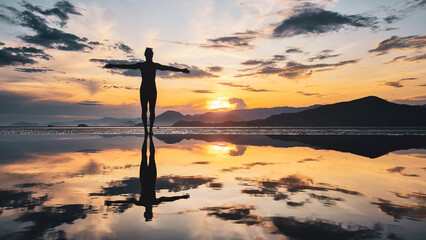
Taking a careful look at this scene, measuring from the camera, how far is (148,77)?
13.5 meters

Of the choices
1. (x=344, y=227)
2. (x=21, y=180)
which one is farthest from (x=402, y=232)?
(x=21, y=180)

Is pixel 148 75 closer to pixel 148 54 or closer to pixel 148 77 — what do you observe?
pixel 148 77

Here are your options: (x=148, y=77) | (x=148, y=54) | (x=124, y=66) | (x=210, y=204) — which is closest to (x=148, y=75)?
(x=148, y=77)

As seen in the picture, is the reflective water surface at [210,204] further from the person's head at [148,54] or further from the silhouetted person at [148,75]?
the person's head at [148,54]

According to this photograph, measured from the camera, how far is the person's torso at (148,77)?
13302 millimetres

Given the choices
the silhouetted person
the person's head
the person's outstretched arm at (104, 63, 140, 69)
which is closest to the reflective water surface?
the silhouetted person

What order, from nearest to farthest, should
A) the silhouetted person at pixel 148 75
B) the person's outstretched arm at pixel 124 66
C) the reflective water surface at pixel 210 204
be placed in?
the reflective water surface at pixel 210 204 < the person's outstretched arm at pixel 124 66 < the silhouetted person at pixel 148 75

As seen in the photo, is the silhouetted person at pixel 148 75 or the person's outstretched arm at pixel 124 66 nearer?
the person's outstretched arm at pixel 124 66

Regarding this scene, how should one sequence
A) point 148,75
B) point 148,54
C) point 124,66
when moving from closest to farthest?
point 124,66, point 148,54, point 148,75

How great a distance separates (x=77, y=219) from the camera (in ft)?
13.4

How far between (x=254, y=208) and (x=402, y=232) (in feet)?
6.95

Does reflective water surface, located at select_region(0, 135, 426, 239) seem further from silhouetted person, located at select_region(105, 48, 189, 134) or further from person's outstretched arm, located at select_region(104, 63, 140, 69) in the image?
person's outstretched arm, located at select_region(104, 63, 140, 69)

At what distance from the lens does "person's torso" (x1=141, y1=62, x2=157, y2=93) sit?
1330 cm

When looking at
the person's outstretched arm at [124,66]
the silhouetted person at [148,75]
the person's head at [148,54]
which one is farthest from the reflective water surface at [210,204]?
the person's head at [148,54]
